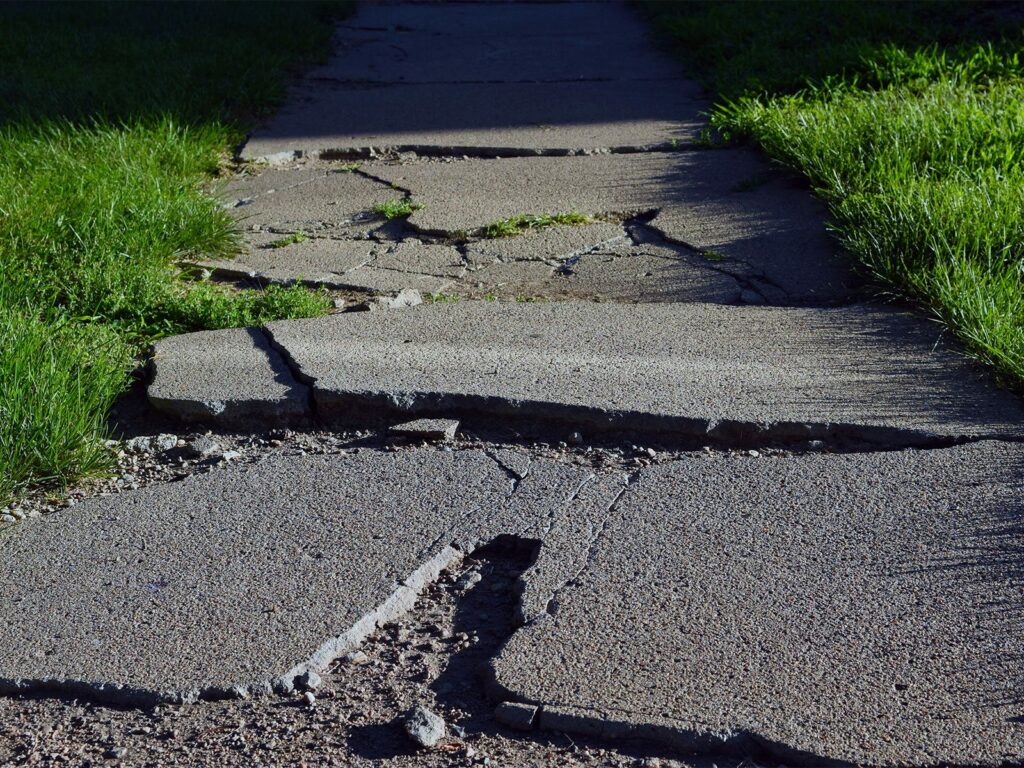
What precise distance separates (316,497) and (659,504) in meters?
0.68

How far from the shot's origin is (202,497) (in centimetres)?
239

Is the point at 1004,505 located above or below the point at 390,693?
above

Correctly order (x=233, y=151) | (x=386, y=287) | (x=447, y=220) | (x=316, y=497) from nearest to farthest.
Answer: (x=316, y=497)
(x=386, y=287)
(x=447, y=220)
(x=233, y=151)

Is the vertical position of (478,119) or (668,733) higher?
(478,119)

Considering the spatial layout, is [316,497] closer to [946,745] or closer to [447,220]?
[946,745]

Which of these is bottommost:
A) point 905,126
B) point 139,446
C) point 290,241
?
point 139,446

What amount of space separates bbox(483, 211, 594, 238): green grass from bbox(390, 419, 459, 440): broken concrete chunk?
1.53 meters

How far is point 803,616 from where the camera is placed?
1.89m

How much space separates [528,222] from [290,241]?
824 millimetres

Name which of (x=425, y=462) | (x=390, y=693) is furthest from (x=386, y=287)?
(x=390, y=693)

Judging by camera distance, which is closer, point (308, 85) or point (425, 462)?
point (425, 462)

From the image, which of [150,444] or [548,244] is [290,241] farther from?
[150,444]

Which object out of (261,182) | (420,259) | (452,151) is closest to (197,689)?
(420,259)

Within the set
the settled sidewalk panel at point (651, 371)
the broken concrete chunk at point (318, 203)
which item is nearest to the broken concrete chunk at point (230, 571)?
the settled sidewalk panel at point (651, 371)
